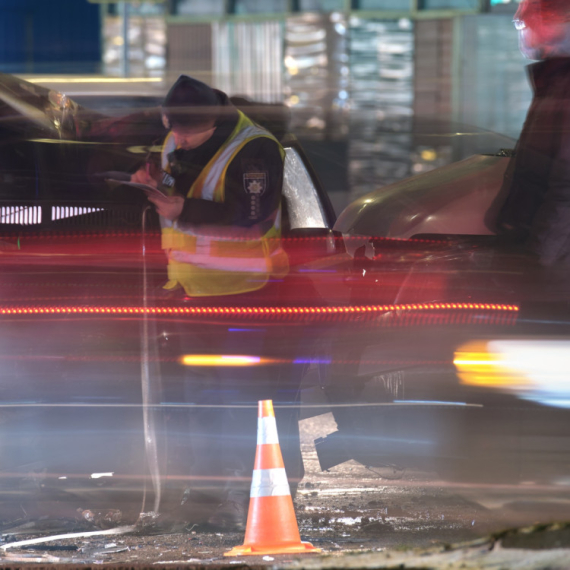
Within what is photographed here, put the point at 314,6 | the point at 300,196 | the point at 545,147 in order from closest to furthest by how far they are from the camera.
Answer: the point at 545,147
the point at 300,196
the point at 314,6

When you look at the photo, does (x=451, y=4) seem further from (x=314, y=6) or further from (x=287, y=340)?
(x=287, y=340)

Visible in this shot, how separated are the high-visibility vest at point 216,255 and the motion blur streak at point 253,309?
0.07 metres

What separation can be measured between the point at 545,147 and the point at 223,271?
4.39 ft

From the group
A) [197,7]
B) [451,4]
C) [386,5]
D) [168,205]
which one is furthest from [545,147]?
[386,5]

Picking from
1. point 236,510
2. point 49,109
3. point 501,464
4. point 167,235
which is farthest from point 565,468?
point 49,109

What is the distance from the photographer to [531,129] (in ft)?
9.75

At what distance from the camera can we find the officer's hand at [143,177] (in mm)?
3188

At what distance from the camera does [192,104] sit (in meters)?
3.24

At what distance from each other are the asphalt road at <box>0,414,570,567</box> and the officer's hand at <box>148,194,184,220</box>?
1005 mm

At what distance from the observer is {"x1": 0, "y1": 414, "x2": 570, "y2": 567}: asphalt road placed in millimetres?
2750

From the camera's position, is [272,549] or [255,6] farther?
[255,6]

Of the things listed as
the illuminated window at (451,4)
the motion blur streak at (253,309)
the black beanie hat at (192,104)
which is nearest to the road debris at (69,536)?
the motion blur streak at (253,309)

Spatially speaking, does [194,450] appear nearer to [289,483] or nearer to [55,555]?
[289,483]

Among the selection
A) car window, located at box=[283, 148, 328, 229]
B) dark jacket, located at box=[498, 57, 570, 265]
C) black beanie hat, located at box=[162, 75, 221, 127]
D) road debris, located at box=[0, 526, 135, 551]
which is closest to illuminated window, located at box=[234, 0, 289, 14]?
car window, located at box=[283, 148, 328, 229]
